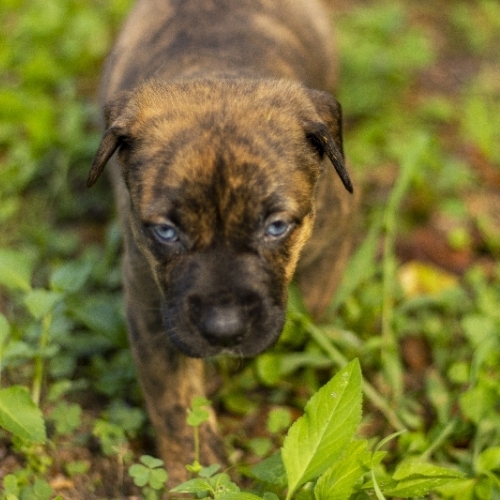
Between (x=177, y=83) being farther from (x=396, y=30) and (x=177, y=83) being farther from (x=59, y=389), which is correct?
(x=396, y=30)

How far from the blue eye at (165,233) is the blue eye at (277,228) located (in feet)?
1.11

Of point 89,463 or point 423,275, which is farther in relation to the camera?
point 423,275

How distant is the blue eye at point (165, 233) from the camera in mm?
3215

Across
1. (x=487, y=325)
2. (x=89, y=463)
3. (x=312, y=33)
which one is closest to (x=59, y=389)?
(x=89, y=463)

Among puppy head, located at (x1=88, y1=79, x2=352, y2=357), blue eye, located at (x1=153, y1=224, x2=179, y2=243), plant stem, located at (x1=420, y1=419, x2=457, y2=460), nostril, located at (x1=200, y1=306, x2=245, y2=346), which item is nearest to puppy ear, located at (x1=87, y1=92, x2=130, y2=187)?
puppy head, located at (x1=88, y1=79, x2=352, y2=357)

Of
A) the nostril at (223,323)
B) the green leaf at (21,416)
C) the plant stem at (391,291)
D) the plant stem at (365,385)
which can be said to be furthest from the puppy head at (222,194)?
the plant stem at (391,291)

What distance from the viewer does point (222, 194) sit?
10.1 ft

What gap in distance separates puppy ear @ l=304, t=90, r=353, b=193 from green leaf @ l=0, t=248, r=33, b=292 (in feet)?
4.58

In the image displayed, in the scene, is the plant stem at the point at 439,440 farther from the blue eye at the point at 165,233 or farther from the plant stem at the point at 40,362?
the plant stem at the point at 40,362

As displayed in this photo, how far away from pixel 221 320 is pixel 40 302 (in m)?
0.99

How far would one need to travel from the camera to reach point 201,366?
391 centimetres

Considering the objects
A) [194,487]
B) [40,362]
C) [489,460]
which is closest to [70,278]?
[40,362]

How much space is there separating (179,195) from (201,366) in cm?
107

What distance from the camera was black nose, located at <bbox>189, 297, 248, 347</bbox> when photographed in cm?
304
